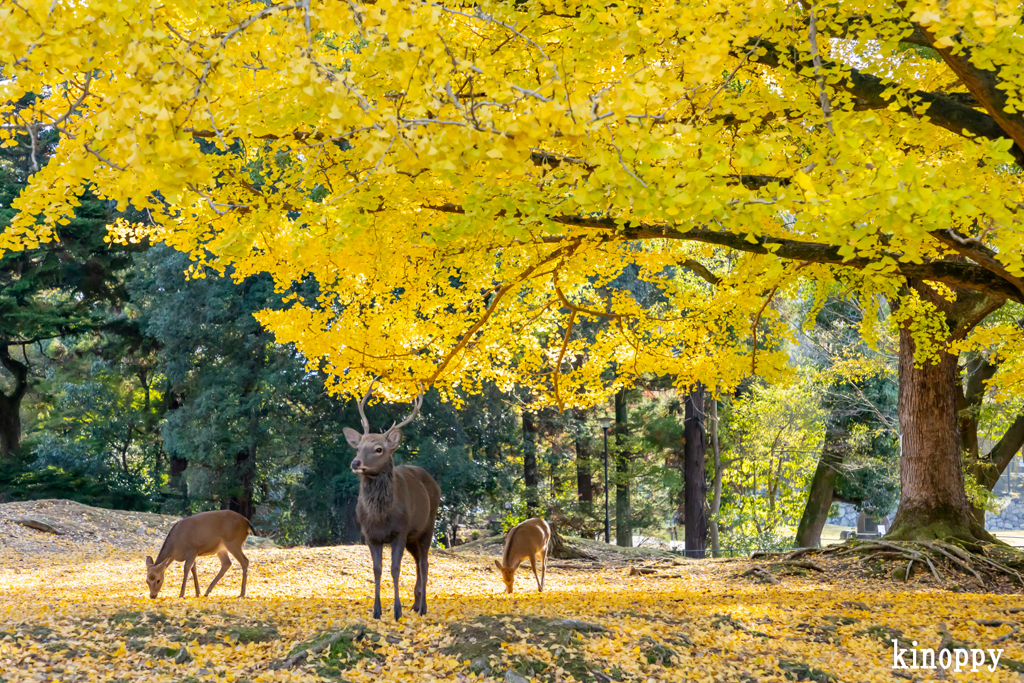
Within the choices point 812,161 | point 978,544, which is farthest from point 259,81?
point 978,544

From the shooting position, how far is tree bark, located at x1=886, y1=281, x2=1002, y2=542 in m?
10.9

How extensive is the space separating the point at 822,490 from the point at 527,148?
60.0 ft

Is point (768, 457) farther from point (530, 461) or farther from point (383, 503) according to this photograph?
point (383, 503)

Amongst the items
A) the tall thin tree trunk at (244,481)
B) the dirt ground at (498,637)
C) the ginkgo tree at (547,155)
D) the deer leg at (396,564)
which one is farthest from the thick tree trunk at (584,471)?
the deer leg at (396,564)

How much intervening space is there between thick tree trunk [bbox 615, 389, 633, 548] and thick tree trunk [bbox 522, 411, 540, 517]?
2.35 metres

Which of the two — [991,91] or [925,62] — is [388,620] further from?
[925,62]

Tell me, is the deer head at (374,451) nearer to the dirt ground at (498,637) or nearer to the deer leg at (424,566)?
the deer leg at (424,566)

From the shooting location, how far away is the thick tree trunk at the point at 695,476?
21.2m

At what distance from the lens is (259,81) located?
506 centimetres

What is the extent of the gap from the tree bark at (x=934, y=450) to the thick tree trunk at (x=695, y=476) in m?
9.59

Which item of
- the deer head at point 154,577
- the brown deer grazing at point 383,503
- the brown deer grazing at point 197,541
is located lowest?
the deer head at point 154,577

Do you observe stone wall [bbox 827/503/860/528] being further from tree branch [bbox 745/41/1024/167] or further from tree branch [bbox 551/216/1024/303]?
tree branch [bbox 745/41/1024/167]

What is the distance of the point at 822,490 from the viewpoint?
768 inches

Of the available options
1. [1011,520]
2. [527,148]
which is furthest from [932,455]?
[1011,520]
